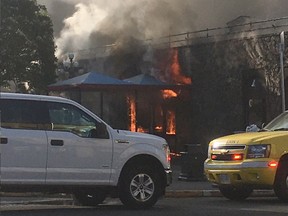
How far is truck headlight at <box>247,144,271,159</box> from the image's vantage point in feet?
38.8

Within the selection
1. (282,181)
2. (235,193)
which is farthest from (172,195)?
(282,181)

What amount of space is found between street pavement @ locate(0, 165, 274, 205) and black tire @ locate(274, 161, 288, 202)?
2416 mm

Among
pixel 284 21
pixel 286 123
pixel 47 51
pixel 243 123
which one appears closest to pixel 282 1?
pixel 284 21

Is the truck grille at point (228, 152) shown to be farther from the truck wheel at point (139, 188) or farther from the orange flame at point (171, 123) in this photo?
the orange flame at point (171, 123)

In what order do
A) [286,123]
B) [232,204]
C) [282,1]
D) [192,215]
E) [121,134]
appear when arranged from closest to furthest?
[192,215] < [121,134] < [232,204] < [286,123] < [282,1]

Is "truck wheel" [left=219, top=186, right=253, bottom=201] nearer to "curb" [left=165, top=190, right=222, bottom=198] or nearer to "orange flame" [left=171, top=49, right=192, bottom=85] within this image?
"curb" [left=165, top=190, right=222, bottom=198]

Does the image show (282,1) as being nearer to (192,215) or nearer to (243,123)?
(243,123)

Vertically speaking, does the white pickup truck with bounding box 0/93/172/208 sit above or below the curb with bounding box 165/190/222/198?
above

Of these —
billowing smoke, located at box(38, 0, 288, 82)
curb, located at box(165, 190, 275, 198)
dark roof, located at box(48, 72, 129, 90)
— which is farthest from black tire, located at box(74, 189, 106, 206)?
billowing smoke, located at box(38, 0, 288, 82)

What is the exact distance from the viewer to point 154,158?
1152 cm

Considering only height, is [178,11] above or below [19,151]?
above

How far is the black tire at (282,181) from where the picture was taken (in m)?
11.9

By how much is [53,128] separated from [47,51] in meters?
26.9

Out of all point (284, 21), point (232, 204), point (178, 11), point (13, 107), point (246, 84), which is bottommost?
point (232, 204)
